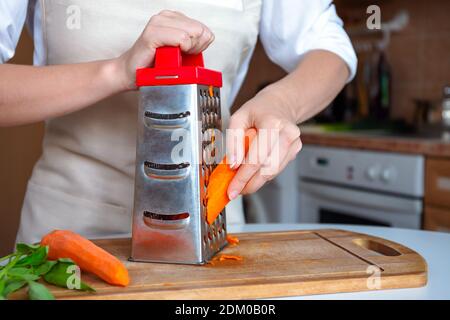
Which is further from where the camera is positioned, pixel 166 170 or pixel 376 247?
pixel 376 247

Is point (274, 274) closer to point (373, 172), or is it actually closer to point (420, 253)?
point (420, 253)

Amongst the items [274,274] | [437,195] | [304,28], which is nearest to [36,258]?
[274,274]

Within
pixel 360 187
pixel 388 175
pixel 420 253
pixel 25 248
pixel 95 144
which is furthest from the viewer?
pixel 360 187

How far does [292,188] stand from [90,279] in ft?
5.55

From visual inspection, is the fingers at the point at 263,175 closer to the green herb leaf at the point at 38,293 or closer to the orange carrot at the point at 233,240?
the orange carrot at the point at 233,240

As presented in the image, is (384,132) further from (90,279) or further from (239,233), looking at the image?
(90,279)

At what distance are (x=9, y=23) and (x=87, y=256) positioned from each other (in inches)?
15.3

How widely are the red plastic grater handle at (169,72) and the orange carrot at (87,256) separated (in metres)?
0.19

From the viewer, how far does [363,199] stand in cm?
194

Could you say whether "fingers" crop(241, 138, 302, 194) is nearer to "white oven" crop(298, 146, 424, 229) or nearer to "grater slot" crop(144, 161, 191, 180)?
"grater slot" crop(144, 161, 191, 180)

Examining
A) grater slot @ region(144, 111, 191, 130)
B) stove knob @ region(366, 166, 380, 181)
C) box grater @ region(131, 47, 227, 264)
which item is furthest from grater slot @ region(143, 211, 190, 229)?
stove knob @ region(366, 166, 380, 181)

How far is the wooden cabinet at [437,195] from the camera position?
169 cm

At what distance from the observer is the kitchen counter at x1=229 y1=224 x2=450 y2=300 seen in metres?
0.62

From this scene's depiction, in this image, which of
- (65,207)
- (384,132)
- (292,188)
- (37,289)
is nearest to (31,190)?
(65,207)
